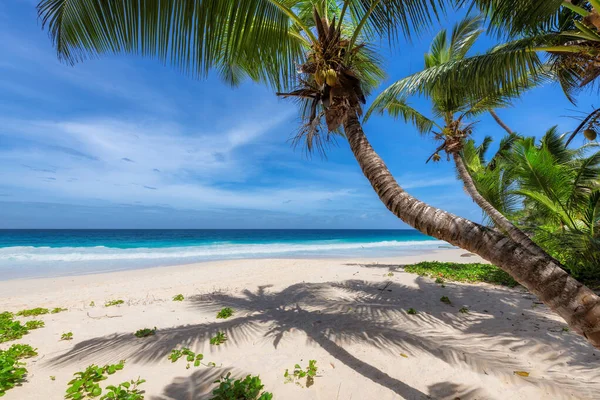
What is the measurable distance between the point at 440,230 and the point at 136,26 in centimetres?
337

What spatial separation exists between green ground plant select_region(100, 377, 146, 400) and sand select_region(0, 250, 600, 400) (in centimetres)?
11

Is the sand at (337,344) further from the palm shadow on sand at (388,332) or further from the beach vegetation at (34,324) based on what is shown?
the beach vegetation at (34,324)

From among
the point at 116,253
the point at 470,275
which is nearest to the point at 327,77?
the point at 470,275

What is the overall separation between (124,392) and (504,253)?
330 cm

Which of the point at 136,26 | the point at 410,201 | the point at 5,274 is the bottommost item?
the point at 5,274

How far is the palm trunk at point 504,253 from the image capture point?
56.3 inches

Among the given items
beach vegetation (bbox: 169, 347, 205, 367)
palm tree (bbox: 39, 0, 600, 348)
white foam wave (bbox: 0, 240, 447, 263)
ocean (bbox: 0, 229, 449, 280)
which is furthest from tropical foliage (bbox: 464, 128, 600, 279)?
white foam wave (bbox: 0, 240, 447, 263)

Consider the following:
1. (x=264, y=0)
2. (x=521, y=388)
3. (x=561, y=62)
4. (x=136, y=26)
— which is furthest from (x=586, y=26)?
(x=136, y=26)

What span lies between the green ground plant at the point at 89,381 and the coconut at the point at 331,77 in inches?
157

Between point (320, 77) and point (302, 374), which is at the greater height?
point (320, 77)

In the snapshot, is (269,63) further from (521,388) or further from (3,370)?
(521,388)

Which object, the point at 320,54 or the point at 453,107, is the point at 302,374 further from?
the point at 453,107

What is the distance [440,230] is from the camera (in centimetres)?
209

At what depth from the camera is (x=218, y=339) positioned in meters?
3.49
